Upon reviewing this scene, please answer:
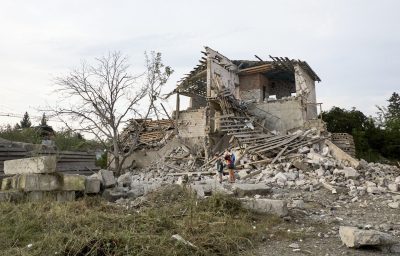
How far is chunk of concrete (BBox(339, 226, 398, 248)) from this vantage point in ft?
15.6

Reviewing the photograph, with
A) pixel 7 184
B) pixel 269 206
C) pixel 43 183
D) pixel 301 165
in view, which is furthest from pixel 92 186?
pixel 301 165

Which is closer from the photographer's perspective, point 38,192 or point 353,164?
point 38,192

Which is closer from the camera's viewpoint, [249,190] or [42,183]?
[42,183]

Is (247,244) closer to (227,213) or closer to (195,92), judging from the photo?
(227,213)

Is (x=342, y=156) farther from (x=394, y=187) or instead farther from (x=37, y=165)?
(x=37, y=165)

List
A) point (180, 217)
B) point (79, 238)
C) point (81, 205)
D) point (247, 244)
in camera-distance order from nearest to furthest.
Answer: point (79, 238)
point (247, 244)
point (180, 217)
point (81, 205)

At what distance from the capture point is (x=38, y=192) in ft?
27.0

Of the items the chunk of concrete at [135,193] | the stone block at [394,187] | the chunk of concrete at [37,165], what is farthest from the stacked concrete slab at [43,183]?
the stone block at [394,187]

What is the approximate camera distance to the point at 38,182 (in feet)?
26.9

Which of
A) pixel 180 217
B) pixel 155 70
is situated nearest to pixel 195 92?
pixel 155 70

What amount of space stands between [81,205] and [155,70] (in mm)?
13044

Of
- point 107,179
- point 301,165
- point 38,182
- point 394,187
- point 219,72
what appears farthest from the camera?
point 219,72

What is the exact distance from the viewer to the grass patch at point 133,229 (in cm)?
439

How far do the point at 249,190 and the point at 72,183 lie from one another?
428cm
